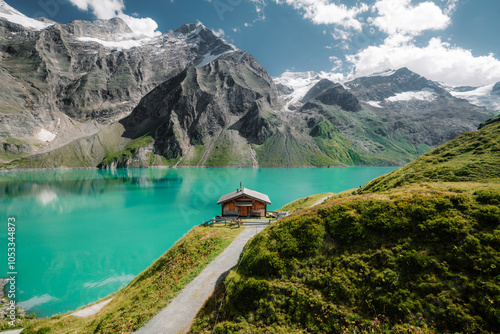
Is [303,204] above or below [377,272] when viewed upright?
below

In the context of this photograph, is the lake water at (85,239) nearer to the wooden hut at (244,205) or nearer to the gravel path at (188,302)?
the wooden hut at (244,205)

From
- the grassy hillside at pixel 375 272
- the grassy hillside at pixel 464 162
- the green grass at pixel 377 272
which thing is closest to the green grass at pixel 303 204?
the grassy hillside at pixel 464 162

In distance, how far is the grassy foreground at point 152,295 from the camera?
15.4 metres

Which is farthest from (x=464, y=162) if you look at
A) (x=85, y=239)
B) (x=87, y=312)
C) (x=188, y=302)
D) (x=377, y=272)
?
(x=85, y=239)

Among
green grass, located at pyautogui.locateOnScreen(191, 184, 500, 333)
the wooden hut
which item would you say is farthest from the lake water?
green grass, located at pyautogui.locateOnScreen(191, 184, 500, 333)

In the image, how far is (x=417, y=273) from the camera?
11336 millimetres

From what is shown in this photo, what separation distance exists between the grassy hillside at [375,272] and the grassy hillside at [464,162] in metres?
10.3

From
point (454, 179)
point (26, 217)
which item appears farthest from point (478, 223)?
point (26, 217)

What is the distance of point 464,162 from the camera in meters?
25.5

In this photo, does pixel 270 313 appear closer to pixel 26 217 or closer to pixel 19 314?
pixel 19 314

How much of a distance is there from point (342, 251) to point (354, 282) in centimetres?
200

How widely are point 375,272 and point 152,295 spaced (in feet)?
54.9

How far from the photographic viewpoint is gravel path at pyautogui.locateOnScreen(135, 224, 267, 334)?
13.5m

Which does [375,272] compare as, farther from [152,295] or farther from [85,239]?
[85,239]
